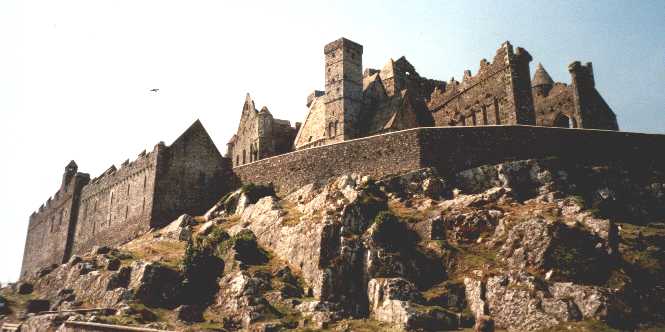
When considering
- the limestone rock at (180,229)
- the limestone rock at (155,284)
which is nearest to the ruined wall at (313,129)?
the limestone rock at (180,229)

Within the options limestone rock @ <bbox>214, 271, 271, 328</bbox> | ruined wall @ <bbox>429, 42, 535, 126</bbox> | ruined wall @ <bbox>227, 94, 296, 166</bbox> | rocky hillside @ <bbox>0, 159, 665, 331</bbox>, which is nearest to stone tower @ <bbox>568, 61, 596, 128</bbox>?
ruined wall @ <bbox>429, 42, 535, 126</bbox>

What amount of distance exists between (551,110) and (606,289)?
3258 centimetres

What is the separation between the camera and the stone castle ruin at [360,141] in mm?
41656

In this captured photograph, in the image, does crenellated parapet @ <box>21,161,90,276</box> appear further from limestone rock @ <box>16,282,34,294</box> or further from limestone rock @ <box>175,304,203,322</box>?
limestone rock @ <box>175,304,203,322</box>

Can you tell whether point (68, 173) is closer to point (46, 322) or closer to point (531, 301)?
point (46, 322)

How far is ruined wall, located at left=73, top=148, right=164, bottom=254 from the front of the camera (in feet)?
166

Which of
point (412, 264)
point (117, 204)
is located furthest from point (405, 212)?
point (117, 204)

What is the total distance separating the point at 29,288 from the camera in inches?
1793

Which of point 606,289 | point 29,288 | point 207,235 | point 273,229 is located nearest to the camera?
point 606,289

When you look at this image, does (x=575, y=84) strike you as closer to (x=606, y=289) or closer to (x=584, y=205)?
(x=584, y=205)

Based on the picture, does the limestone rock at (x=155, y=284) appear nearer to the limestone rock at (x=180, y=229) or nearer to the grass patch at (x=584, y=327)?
the limestone rock at (x=180, y=229)

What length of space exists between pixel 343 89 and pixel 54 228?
1605 inches

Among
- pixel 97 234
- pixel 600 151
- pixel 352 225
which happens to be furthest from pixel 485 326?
pixel 97 234

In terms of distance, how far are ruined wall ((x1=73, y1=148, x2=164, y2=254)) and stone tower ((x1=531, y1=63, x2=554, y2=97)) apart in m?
37.7
